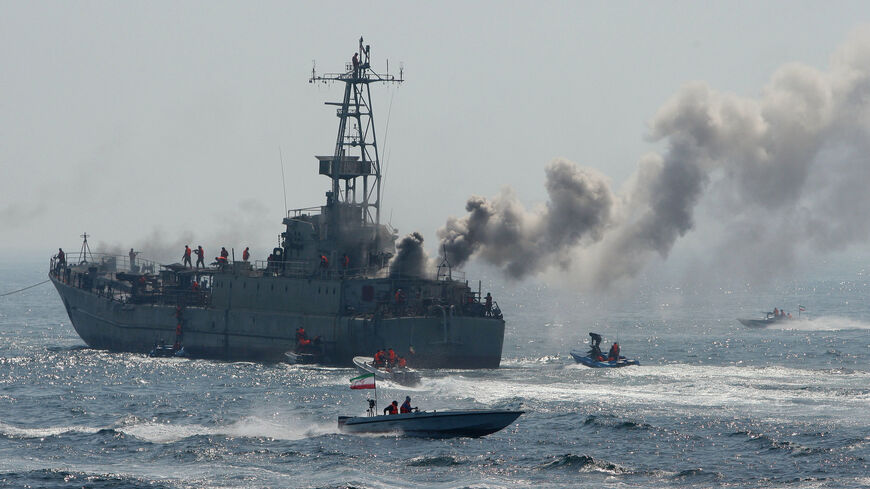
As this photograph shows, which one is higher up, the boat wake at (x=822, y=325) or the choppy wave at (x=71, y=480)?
the boat wake at (x=822, y=325)

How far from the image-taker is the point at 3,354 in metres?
86.1

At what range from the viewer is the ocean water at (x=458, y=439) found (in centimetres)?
4366

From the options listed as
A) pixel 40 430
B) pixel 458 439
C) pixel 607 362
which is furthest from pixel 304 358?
pixel 458 439

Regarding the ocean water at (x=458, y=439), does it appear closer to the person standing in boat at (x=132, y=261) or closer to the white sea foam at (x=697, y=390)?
the white sea foam at (x=697, y=390)

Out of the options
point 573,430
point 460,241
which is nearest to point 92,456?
point 573,430

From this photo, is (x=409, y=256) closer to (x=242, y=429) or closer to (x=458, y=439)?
(x=242, y=429)

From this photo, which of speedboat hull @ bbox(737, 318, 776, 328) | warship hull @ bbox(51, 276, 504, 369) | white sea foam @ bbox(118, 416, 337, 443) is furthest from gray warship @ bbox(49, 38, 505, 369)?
speedboat hull @ bbox(737, 318, 776, 328)

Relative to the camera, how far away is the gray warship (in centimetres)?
7181

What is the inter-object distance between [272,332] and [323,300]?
4979 millimetres

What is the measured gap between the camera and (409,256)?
7544 cm

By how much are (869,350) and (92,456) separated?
6354 centimetres

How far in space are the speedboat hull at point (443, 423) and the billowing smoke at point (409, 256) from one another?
83.0 feet

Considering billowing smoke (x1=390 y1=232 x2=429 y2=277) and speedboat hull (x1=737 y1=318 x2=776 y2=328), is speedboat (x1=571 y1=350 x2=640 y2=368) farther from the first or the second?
speedboat hull (x1=737 y1=318 x2=776 y2=328)

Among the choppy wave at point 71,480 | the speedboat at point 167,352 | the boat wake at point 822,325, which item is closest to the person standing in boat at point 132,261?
the speedboat at point 167,352
